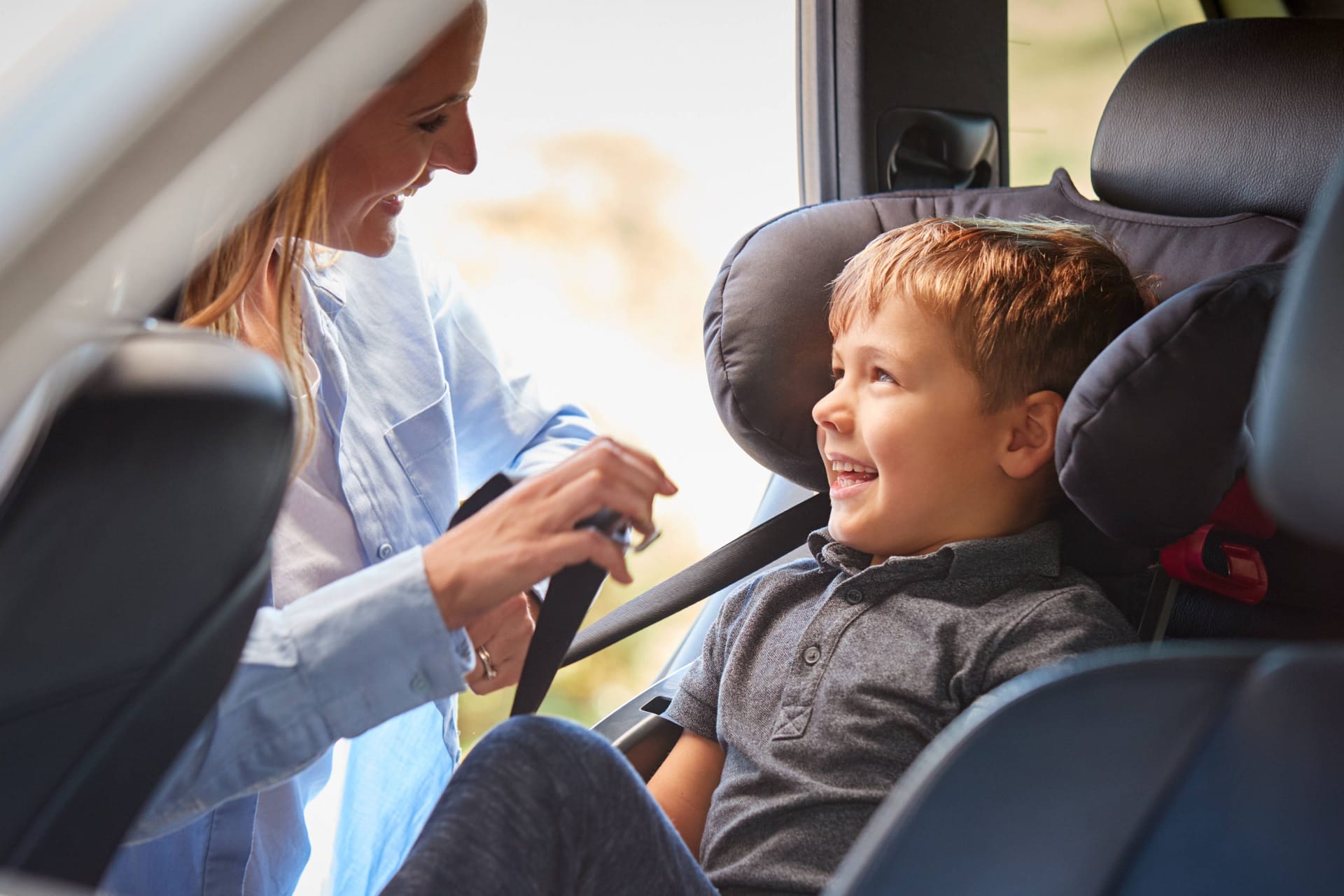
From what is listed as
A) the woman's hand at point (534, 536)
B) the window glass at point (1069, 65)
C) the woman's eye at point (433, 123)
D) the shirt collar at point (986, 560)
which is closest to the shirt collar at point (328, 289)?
the woman's eye at point (433, 123)

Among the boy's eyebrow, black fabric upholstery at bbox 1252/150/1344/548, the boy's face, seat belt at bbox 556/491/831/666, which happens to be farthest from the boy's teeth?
black fabric upholstery at bbox 1252/150/1344/548

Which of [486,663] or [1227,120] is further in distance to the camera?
[1227,120]

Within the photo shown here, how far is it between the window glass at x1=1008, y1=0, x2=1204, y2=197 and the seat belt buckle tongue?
3.66ft

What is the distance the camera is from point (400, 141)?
3.40ft

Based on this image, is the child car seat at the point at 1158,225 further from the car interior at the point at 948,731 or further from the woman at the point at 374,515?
the car interior at the point at 948,731

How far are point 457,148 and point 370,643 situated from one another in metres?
0.53

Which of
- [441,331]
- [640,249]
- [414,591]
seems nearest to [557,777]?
[414,591]

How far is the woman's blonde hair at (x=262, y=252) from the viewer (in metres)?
0.85

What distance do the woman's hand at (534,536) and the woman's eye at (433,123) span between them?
377 mm

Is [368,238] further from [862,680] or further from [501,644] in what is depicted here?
[862,680]

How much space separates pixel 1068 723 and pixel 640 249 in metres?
1.97

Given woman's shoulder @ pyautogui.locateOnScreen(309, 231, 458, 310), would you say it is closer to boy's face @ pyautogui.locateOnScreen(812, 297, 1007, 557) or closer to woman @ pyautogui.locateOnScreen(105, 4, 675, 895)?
woman @ pyautogui.locateOnScreen(105, 4, 675, 895)

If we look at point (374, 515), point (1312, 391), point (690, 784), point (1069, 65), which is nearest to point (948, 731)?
point (1312, 391)

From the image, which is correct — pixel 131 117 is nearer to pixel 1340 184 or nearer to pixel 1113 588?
pixel 1340 184
